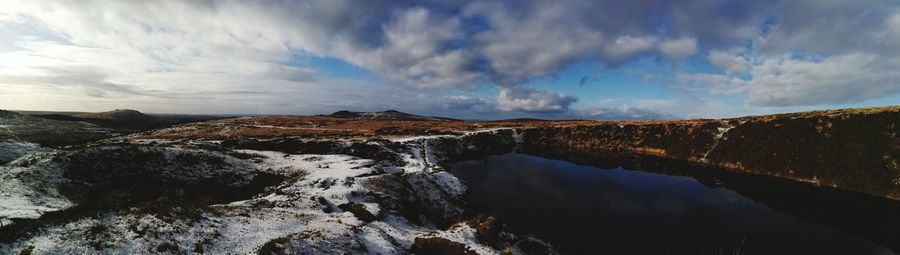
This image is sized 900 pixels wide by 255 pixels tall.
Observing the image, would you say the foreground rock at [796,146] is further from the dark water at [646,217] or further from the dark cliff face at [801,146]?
the dark water at [646,217]

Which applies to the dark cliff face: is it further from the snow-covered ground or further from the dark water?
the snow-covered ground

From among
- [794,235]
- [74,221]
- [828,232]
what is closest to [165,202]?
[74,221]

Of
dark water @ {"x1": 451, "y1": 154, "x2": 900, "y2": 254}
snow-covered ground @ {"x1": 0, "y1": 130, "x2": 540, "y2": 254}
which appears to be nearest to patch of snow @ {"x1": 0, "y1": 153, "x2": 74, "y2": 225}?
snow-covered ground @ {"x1": 0, "y1": 130, "x2": 540, "y2": 254}

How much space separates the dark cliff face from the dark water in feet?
32.3

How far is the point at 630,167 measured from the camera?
70250mm

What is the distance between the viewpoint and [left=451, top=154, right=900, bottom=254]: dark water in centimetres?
3070

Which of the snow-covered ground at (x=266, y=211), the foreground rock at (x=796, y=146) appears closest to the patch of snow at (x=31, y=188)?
the snow-covered ground at (x=266, y=211)

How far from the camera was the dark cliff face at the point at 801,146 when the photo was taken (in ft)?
166

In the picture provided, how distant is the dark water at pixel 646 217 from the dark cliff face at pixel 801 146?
9.84 meters

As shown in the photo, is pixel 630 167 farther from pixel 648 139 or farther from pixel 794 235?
pixel 794 235

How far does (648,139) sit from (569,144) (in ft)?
63.9

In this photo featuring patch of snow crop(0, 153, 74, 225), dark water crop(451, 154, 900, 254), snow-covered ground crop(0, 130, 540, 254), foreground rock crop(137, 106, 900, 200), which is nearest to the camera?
snow-covered ground crop(0, 130, 540, 254)

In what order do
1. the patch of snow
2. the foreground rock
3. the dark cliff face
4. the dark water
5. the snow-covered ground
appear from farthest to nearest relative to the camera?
the foreground rock < the dark cliff face < the dark water < the patch of snow < the snow-covered ground

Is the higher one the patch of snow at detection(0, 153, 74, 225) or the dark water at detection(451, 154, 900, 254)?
the patch of snow at detection(0, 153, 74, 225)
